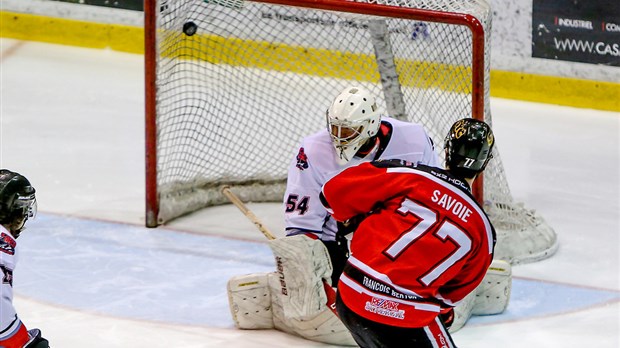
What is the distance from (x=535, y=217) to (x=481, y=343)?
1.24 metres

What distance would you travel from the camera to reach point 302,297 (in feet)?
14.9

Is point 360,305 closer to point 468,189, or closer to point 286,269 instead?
point 468,189

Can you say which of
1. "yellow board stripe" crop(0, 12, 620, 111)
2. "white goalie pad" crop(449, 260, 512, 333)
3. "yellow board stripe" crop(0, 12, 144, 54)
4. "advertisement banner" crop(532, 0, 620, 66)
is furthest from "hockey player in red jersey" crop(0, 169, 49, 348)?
"yellow board stripe" crop(0, 12, 144, 54)

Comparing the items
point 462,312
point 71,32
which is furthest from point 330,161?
point 71,32

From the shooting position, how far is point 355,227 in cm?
354

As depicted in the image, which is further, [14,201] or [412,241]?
[14,201]

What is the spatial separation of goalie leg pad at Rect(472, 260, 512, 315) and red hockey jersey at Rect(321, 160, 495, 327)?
1.51 meters

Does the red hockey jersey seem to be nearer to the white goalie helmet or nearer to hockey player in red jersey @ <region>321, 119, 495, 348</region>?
hockey player in red jersey @ <region>321, 119, 495, 348</region>

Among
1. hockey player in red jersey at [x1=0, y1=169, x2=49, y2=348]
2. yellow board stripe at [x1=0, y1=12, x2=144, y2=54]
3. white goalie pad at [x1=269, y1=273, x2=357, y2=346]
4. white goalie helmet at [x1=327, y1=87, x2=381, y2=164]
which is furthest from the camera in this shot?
yellow board stripe at [x1=0, y1=12, x2=144, y2=54]

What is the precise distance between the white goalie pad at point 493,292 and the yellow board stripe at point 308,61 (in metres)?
0.87

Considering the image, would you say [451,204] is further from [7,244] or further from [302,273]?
[302,273]

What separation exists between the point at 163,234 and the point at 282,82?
4.95 ft

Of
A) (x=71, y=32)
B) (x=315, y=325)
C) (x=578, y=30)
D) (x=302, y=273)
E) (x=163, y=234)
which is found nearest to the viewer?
(x=302, y=273)

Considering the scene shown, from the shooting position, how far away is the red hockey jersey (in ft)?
10.6
